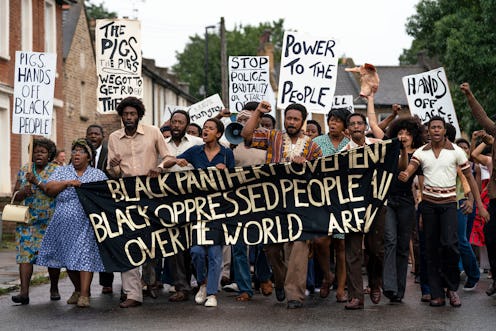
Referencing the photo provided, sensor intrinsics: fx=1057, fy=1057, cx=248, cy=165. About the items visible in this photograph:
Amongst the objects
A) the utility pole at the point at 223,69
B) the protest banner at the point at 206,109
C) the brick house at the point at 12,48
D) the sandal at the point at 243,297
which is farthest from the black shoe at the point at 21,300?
the utility pole at the point at 223,69

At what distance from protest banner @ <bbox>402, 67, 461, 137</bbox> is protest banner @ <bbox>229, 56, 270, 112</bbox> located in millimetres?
3700

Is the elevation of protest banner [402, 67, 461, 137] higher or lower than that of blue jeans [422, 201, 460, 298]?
higher

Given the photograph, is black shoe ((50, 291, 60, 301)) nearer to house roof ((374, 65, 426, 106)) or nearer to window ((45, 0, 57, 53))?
window ((45, 0, 57, 53))

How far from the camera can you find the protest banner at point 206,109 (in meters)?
18.4

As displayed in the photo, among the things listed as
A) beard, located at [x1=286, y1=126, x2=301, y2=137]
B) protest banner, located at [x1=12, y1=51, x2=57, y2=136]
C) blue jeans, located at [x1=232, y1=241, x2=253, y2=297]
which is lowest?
blue jeans, located at [x1=232, y1=241, x2=253, y2=297]

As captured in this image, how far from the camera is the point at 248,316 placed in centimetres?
1002

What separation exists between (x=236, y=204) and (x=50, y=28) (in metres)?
19.6

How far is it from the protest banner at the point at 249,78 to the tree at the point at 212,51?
5767cm

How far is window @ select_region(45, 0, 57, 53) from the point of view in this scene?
29.4 meters

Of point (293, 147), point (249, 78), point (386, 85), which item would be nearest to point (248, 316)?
point (293, 147)

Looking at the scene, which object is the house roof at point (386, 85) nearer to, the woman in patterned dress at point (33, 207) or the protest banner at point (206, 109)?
the protest banner at point (206, 109)

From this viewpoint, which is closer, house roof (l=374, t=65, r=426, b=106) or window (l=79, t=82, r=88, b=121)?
window (l=79, t=82, r=88, b=121)

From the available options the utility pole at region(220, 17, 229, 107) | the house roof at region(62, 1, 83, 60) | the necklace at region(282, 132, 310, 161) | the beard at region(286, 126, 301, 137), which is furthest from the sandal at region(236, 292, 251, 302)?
the house roof at region(62, 1, 83, 60)

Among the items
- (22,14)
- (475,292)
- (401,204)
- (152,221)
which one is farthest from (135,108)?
(22,14)
